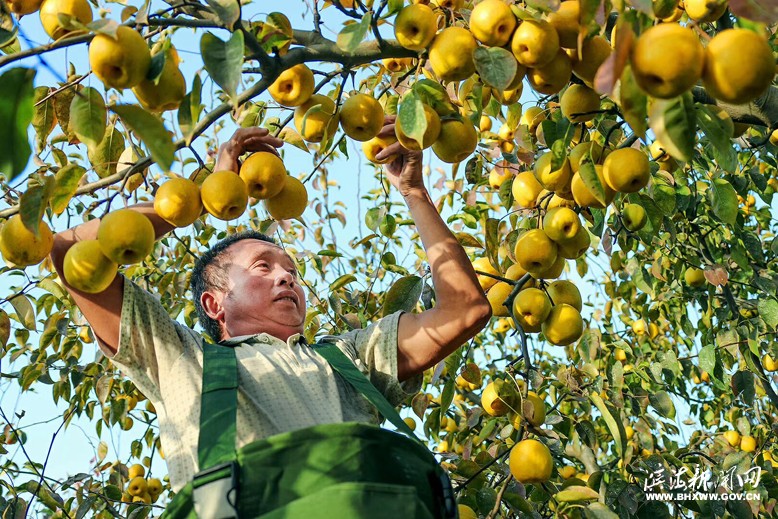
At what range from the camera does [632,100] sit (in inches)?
42.0

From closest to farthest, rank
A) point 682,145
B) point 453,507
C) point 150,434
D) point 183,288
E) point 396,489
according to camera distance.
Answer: point 682,145 < point 396,489 < point 453,507 < point 183,288 < point 150,434

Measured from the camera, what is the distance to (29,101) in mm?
1125

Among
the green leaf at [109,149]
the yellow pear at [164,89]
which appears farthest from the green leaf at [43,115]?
the yellow pear at [164,89]

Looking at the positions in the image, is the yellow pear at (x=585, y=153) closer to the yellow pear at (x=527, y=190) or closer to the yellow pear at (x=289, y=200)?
the yellow pear at (x=527, y=190)

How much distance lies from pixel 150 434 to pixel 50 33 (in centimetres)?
265

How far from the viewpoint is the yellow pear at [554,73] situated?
149cm

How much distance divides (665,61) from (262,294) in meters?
1.44

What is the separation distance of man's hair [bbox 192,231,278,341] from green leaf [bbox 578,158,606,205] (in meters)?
1.08

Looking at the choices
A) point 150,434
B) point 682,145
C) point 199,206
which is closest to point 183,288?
point 150,434

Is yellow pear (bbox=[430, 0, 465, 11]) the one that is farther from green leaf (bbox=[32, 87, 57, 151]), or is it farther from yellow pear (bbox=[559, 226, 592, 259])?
green leaf (bbox=[32, 87, 57, 151])

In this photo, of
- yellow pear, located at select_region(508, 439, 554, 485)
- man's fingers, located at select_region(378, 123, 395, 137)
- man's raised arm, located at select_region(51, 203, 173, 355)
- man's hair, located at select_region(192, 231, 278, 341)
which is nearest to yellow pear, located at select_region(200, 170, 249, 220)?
man's raised arm, located at select_region(51, 203, 173, 355)

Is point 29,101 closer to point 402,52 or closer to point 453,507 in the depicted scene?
point 402,52

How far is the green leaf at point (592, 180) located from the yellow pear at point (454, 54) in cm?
30

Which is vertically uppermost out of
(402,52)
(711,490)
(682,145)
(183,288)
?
(402,52)
